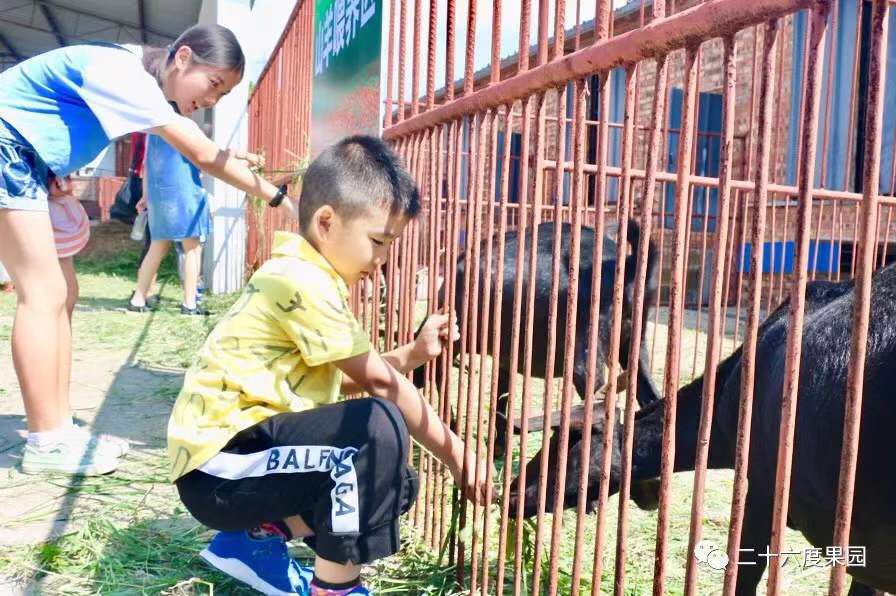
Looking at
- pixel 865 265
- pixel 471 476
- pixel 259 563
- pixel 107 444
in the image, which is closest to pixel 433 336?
pixel 471 476

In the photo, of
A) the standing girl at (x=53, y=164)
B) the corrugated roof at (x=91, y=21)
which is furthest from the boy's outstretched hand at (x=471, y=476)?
the corrugated roof at (x=91, y=21)

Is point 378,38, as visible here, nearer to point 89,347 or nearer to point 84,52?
point 84,52

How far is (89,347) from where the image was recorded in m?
4.96

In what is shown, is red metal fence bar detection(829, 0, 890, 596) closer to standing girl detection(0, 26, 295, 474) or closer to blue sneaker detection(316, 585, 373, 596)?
blue sneaker detection(316, 585, 373, 596)

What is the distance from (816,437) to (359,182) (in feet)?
3.53

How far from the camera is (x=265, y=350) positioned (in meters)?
1.69

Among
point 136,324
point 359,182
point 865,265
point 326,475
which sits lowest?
point 136,324

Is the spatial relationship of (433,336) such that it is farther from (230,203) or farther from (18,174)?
(230,203)

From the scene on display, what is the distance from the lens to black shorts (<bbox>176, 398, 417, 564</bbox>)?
62.6 inches

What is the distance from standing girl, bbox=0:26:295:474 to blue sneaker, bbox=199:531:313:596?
98cm

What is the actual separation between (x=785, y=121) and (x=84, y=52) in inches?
244

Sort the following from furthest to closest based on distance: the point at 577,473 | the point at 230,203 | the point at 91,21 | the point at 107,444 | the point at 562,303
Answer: the point at 91,21 → the point at 230,203 → the point at 562,303 → the point at 107,444 → the point at 577,473

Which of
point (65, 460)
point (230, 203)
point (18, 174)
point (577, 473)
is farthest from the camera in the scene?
point (230, 203)

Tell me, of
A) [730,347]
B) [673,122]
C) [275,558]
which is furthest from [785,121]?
[275,558]
